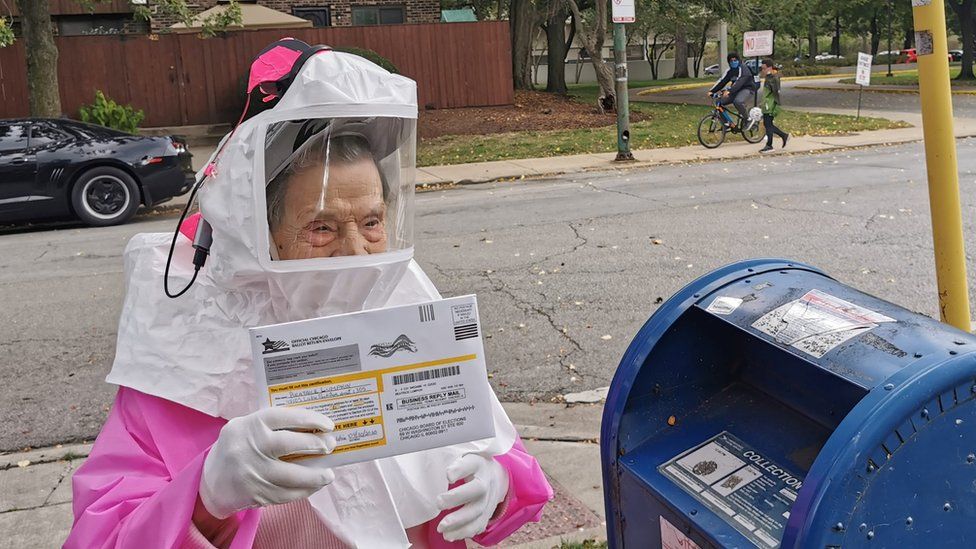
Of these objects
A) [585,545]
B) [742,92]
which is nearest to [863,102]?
[742,92]

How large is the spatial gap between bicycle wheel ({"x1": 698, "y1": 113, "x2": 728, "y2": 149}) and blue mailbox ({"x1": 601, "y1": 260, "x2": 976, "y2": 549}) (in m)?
15.9

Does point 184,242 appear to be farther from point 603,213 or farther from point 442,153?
point 442,153

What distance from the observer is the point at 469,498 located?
5.55ft

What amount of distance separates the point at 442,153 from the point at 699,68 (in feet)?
146

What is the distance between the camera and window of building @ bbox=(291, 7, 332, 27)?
25859 millimetres

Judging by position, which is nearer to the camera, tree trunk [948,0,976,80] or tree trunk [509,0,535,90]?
tree trunk [509,0,535,90]

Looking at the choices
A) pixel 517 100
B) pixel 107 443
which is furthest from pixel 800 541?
pixel 517 100

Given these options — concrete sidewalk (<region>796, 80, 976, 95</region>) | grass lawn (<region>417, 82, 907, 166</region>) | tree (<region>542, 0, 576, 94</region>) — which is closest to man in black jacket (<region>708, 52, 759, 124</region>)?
grass lawn (<region>417, 82, 907, 166</region>)

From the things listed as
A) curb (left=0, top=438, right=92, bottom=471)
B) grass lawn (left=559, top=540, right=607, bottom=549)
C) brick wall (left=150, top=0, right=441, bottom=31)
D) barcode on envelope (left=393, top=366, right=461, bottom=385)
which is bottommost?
curb (left=0, top=438, right=92, bottom=471)

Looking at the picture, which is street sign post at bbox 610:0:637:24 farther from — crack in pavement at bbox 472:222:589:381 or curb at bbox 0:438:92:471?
curb at bbox 0:438:92:471

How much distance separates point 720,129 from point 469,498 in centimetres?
1692

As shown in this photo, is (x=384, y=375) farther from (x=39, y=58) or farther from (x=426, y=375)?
(x=39, y=58)

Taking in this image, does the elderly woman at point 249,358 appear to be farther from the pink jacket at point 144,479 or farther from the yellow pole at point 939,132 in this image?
the yellow pole at point 939,132

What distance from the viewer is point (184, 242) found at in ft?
6.10
